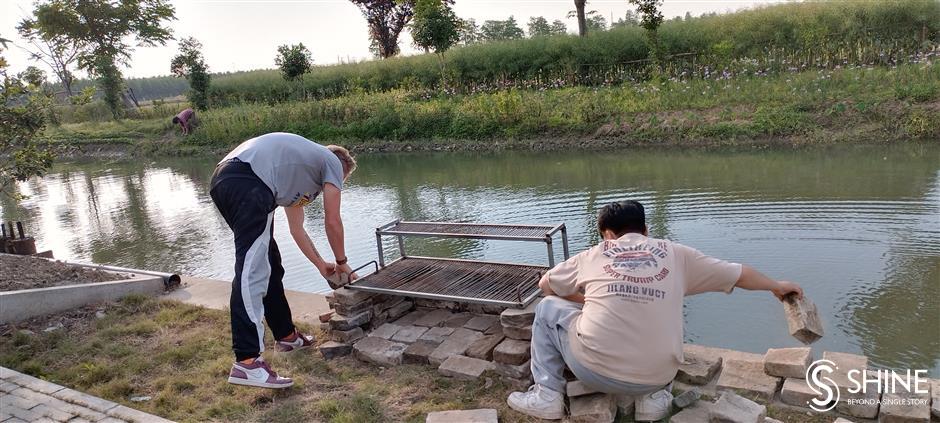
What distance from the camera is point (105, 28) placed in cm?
3312

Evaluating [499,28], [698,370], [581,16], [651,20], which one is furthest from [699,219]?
[499,28]

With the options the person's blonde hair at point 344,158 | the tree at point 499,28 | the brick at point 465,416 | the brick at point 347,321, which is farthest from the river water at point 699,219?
the tree at point 499,28

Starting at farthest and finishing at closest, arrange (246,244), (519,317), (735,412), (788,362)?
(246,244) → (519,317) → (788,362) → (735,412)

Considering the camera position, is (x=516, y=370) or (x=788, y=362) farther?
(x=516, y=370)

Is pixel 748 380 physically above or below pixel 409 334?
below

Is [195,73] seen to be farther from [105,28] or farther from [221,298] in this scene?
[221,298]

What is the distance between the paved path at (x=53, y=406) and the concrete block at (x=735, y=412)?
268cm

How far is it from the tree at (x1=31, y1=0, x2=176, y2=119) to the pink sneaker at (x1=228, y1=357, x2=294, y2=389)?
3143 cm

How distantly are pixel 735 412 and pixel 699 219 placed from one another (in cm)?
530

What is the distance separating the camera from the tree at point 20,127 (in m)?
6.31

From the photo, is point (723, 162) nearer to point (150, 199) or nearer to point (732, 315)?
point (732, 315)

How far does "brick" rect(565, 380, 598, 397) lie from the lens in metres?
3.04

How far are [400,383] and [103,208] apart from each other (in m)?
12.1

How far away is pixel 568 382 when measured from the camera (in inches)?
125
